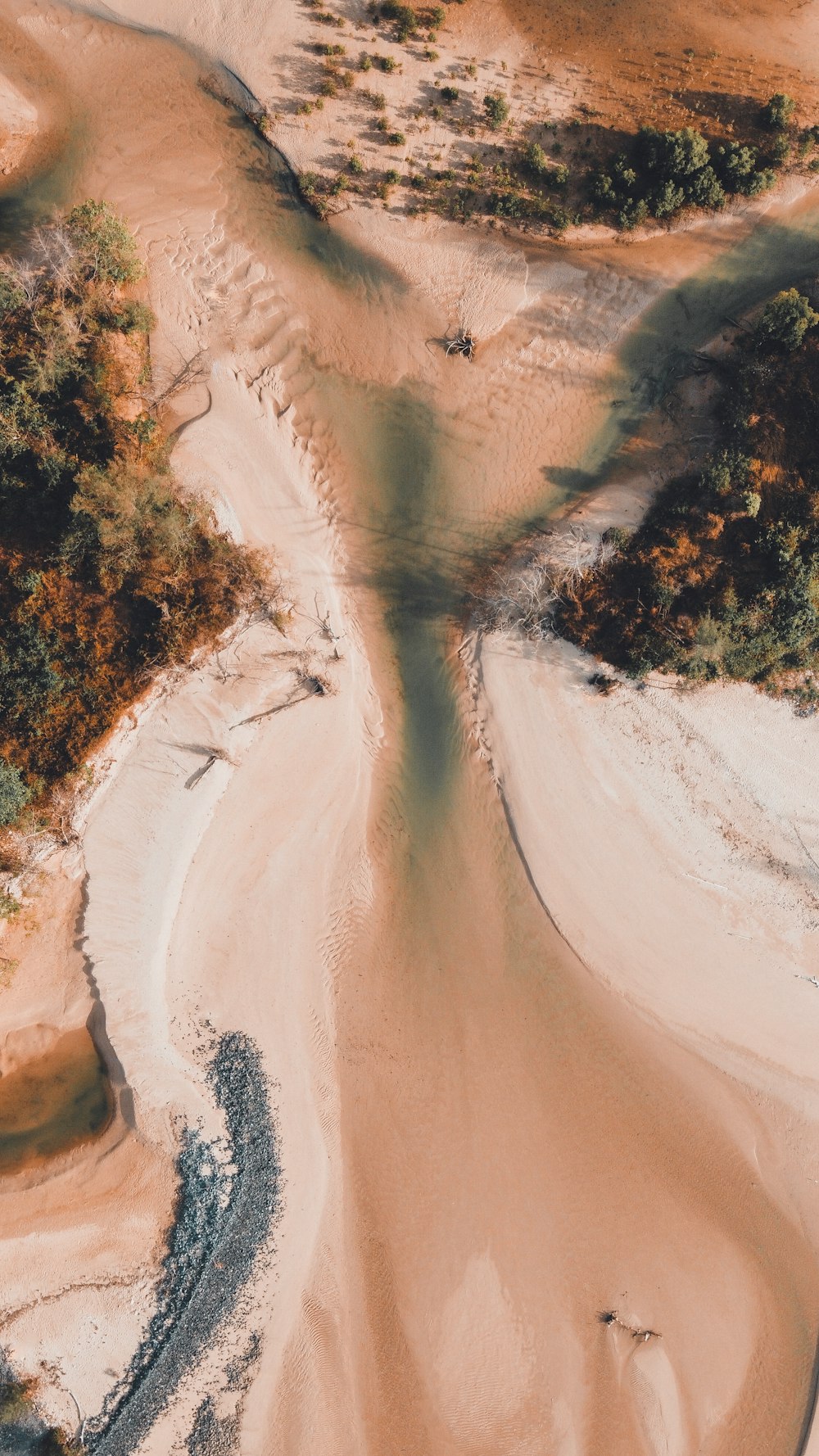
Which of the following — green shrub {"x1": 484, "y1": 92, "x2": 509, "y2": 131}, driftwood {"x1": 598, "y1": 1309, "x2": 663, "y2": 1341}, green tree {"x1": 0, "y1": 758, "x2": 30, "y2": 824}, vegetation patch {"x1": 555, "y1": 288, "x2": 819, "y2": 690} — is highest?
green shrub {"x1": 484, "y1": 92, "x2": 509, "y2": 131}

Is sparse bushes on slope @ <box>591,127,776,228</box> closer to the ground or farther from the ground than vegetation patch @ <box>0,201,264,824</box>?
farther from the ground

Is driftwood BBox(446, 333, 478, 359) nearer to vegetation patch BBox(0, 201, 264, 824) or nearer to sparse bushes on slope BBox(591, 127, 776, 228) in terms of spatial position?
sparse bushes on slope BBox(591, 127, 776, 228)

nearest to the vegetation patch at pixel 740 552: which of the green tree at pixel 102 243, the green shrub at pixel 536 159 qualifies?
the green shrub at pixel 536 159

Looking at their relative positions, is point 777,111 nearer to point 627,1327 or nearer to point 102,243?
point 102,243

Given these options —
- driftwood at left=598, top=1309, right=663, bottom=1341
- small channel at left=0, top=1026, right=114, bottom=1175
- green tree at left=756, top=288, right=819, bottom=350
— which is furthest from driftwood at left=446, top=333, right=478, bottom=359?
driftwood at left=598, top=1309, right=663, bottom=1341

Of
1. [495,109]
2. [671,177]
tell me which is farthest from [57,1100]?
[671,177]
